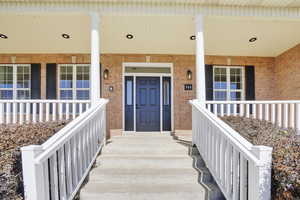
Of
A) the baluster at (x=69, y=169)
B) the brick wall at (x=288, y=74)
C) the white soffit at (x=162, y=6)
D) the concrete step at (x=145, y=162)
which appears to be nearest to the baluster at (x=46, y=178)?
the baluster at (x=69, y=169)

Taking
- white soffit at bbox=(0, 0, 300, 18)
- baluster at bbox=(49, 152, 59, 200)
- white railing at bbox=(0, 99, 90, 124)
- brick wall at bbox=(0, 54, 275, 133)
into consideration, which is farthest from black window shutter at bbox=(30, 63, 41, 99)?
baluster at bbox=(49, 152, 59, 200)

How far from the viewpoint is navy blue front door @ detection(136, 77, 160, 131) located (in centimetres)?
729

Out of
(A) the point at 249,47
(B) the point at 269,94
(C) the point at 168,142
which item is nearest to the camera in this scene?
(C) the point at 168,142

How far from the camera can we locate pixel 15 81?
720cm

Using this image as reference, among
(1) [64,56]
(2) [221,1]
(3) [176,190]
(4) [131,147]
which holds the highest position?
(2) [221,1]

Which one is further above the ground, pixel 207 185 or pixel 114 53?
pixel 114 53

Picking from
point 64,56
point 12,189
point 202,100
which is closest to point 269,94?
point 202,100

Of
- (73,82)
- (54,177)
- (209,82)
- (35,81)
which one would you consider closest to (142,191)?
(54,177)

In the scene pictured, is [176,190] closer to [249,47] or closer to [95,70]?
[95,70]

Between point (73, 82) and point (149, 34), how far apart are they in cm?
310

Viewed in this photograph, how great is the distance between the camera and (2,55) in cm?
709

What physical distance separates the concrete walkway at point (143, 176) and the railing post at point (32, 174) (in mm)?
988

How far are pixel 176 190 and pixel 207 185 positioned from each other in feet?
1.60

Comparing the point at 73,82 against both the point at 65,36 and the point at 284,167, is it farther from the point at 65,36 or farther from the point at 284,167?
the point at 284,167
